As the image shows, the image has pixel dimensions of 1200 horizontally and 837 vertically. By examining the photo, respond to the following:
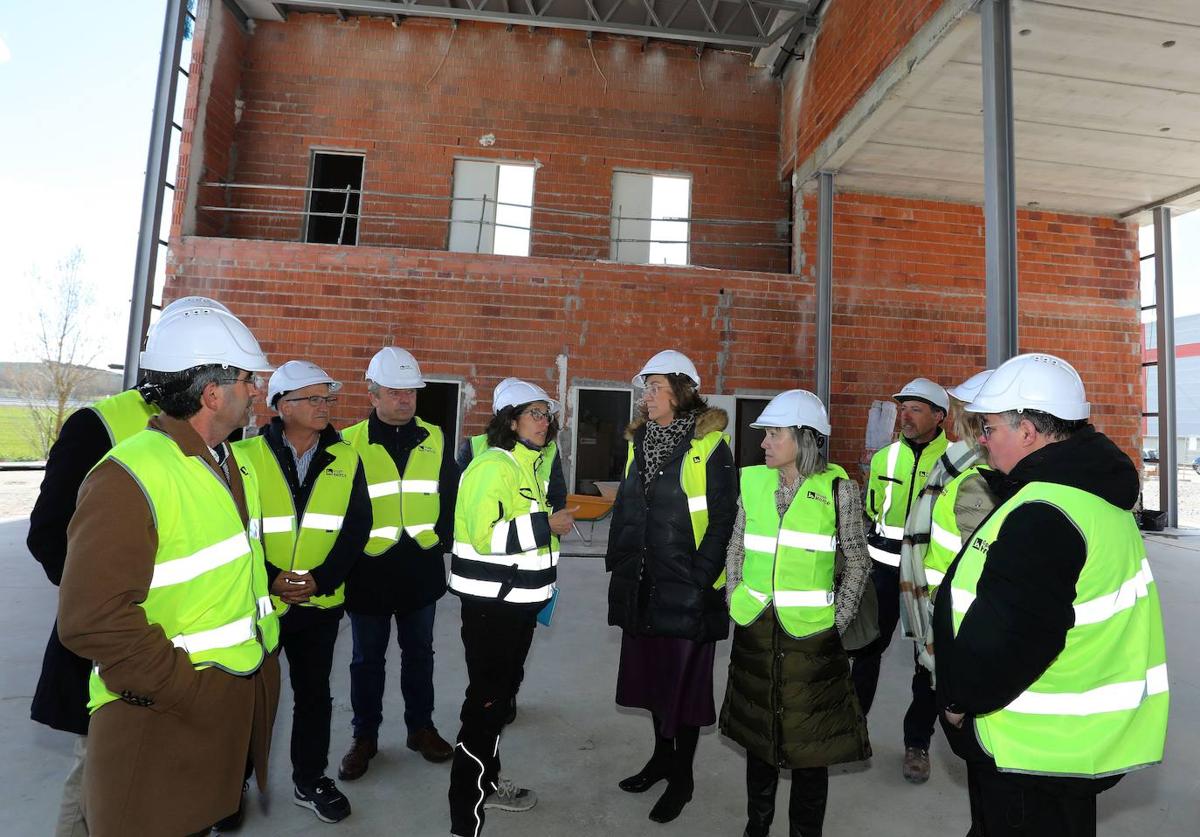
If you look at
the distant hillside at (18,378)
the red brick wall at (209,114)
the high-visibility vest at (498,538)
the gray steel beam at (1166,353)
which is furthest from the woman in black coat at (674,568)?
the distant hillside at (18,378)

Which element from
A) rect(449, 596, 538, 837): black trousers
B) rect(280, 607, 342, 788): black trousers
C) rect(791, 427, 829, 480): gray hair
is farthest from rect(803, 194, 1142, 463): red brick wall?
rect(280, 607, 342, 788): black trousers

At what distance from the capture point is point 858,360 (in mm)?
9211

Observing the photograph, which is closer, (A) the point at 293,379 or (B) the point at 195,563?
(B) the point at 195,563

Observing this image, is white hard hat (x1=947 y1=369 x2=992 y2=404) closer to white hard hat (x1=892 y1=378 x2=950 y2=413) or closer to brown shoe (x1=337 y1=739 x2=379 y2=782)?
white hard hat (x1=892 y1=378 x2=950 y2=413)

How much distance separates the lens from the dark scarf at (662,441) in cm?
275

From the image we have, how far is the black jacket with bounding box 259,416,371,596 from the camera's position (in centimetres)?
252

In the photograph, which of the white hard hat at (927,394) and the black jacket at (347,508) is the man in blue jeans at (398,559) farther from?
the white hard hat at (927,394)

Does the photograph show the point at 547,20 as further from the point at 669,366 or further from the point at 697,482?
the point at 697,482

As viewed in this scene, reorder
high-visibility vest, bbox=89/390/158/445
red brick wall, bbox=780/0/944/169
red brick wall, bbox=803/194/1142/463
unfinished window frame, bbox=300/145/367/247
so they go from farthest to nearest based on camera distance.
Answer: unfinished window frame, bbox=300/145/367/247
red brick wall, bbox=803/194/1142/463
red brick wall, bbox=780/0/944/169
high-visibility vest, bbox=89/390/158/445

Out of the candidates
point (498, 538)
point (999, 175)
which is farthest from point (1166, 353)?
point (498, 538)

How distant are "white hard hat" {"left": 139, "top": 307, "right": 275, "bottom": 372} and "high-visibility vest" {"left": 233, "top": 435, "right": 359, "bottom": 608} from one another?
85 centimetres

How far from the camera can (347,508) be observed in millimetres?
2639

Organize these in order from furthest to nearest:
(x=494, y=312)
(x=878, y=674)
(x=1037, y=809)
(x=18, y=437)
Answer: (x=18, y=437)
(x=494, y=312)
(x=878, y=674)
(x=1037, y=809)

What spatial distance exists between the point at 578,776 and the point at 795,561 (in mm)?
1495
